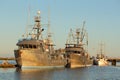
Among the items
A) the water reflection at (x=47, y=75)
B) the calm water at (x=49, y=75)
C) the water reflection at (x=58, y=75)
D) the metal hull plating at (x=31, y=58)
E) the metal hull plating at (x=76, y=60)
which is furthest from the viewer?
the metal hull plating at (x=76, y=60)

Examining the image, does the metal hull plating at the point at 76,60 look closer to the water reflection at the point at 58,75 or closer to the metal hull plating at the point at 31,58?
the metal hull plating at the point at 31,58

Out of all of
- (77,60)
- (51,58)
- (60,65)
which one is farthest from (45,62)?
(77,60)

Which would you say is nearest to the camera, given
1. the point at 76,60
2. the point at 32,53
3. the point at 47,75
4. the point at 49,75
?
the point at 47,75

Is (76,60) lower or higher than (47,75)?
lower

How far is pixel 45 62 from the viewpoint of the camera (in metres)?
138

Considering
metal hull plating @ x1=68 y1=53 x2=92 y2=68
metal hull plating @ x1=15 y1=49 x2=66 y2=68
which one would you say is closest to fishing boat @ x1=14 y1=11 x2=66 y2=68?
metal hull plating @ x1=15 y1=49 x2=66 y2=68

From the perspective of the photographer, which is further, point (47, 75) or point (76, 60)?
point (76, 60)

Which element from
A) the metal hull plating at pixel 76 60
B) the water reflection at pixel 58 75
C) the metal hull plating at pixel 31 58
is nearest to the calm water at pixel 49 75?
the water reflection at pixel 58 75

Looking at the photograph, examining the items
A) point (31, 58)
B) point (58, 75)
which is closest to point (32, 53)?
point (31, 58)

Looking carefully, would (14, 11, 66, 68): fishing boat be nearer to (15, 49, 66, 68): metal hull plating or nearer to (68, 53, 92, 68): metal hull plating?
(15, 49, 66, 68): metal hull plating

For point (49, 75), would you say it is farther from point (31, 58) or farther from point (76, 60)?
point (76, 60)

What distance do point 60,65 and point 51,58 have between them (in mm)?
13775

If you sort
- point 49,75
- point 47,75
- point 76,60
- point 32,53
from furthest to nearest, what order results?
point 76,60 → point 32,53 → point 49,75 → point 47,75

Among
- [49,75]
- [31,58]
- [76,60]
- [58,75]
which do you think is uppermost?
[31,58]
